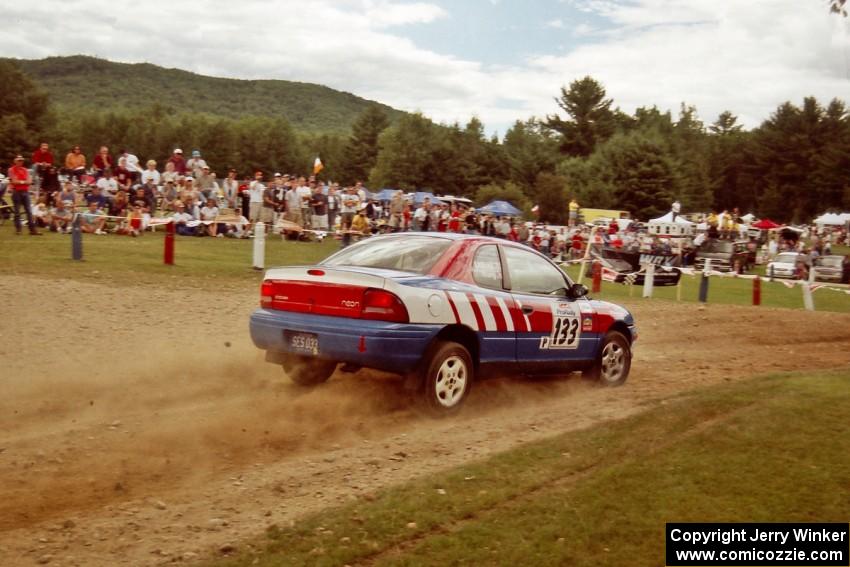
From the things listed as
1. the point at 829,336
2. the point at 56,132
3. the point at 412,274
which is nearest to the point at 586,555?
the point at 412,274

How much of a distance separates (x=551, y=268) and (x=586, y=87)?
117013mm

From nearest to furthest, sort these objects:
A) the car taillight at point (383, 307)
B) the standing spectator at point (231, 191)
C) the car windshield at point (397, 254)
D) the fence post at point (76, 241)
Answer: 1. the car taillight at point (383, 307)
2. the car windshield at point (397, 254)
3. the fence post at point (76, 241)
4. the standing spectator at point (231, 191)

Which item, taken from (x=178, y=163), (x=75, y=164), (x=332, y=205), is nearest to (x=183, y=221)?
(x=178, y=163)

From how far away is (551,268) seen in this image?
916cm

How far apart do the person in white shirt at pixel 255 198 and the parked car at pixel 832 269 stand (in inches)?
964

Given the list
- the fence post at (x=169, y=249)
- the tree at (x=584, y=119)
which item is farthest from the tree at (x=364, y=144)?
the fence post at (x=169, y=249)

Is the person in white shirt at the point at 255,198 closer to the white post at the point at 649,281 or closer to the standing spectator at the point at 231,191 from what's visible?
the standing spectator at the point at 231,191

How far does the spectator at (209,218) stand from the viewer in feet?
78.0

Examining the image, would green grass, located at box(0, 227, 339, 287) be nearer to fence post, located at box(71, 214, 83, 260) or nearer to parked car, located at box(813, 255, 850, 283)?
fence post, located at box(71, 214, 83, 260)

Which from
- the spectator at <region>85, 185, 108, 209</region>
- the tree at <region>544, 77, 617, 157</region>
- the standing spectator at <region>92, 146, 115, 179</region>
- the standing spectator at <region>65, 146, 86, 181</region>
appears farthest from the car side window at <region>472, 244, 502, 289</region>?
the tree at <region>544, 77, 617, 157</region>

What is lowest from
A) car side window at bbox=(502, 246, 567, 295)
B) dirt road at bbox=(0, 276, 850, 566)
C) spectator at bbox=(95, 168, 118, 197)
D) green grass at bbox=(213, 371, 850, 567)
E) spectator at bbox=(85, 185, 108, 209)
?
dirt road at bbox=(0, 276, 850, 566)

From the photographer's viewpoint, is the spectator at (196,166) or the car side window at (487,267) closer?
the car side window at (487,267)

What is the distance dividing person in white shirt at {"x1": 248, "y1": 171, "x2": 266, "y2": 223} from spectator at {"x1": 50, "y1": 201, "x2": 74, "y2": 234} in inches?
200

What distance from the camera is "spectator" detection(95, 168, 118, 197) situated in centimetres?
2248
